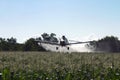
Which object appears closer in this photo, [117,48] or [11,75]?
[11,75]

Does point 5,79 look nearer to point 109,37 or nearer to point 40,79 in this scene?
point 40,79

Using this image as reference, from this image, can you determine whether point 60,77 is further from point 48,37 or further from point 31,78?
point 48,37

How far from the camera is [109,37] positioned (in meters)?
121

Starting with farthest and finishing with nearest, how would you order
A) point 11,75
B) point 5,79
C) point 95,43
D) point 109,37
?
point 109,37 < point 95,43 < point 11,75 < point 5,79

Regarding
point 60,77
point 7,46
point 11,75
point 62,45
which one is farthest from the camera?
point 7,46

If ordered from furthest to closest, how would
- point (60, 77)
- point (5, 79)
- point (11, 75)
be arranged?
point (60, 77), point (11, 75), point (5, 79)

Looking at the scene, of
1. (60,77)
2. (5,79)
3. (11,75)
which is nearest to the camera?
(5,79)

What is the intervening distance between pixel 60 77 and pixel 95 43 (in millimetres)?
78538

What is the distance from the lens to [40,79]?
10.7 metres

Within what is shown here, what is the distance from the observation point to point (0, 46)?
312 feet

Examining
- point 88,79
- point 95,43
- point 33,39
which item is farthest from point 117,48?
point 88,79

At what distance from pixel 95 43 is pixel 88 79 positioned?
7818cm

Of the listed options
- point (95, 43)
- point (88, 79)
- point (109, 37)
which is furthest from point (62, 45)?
point (109, 37)

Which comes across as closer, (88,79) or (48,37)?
(88,79)
